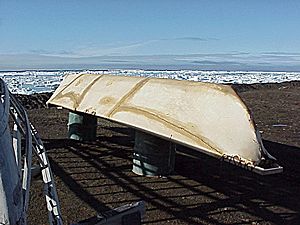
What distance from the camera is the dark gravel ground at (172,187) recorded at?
7.15 metres

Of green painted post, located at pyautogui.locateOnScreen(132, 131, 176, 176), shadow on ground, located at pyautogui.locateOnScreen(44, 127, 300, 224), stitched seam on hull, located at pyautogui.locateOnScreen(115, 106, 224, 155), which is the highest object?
stitched seam on hull, located at pyautogui.locateOnScreen(115, 106, 224, 155)

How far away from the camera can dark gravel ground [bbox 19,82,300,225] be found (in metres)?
7.15

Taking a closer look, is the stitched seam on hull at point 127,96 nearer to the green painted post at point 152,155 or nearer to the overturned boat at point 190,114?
the overturned boat at point 190,114

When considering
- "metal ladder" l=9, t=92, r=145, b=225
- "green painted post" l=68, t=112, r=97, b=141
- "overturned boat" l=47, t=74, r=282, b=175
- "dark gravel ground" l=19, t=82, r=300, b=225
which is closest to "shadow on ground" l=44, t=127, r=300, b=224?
"dark gravel ground" l=19, t=82, r=300, b=225

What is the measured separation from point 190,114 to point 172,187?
7.87 feet

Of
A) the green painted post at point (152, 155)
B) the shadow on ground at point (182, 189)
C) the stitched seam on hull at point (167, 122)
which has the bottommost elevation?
the shadow on ground at point (182, 189)

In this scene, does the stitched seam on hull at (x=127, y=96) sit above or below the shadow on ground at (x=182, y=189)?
above

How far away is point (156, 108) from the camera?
720 cm

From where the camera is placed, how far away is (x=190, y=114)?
654 cm

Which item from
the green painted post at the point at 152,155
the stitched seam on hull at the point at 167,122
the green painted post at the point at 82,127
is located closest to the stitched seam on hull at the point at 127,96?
the stitched seam on hull at the point at 167,122

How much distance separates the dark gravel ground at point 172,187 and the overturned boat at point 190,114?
52.4 inches

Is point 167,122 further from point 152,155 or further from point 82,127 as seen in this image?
point 82,127

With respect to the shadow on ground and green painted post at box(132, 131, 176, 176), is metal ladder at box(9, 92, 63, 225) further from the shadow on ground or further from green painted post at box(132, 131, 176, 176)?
green painted post at box(132, 131, 176, 176)

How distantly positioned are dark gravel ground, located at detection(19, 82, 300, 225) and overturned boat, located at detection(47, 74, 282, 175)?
1.33 m
